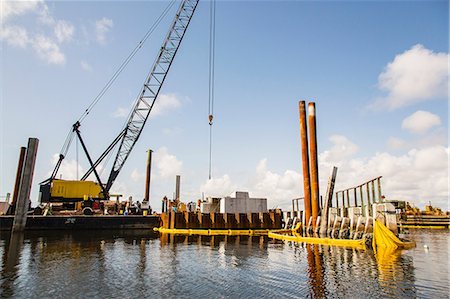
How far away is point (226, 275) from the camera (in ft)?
35.3

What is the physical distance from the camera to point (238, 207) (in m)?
32.6

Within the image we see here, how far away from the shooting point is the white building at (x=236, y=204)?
1275 inches

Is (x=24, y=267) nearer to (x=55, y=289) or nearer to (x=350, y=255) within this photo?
Result: (x=55, y=289)

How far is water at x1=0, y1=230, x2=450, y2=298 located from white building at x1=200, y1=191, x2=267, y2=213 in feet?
53.7

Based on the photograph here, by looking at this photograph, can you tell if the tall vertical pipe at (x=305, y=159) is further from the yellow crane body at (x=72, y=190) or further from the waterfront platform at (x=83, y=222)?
the yellow crane body at (x=72, y=190)

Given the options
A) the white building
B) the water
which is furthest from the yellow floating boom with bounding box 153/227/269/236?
the water

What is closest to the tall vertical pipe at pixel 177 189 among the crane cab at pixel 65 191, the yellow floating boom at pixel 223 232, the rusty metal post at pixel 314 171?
the crane cab at pixel 65 191

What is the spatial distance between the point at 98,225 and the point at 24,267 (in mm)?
24295

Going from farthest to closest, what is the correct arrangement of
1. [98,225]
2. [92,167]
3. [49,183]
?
[92,167], [49,183], [98,225]

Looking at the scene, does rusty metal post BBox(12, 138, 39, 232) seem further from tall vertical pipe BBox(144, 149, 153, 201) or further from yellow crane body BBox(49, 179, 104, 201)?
tall vertical pipe BBox(144, 149, 153, 201)

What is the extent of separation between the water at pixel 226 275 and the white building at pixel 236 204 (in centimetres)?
1635

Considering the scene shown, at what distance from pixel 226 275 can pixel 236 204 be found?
2192 cm

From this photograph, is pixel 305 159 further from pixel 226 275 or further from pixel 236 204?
pixel 226 275

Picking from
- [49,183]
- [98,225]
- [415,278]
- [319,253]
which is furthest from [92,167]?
[415,278]
